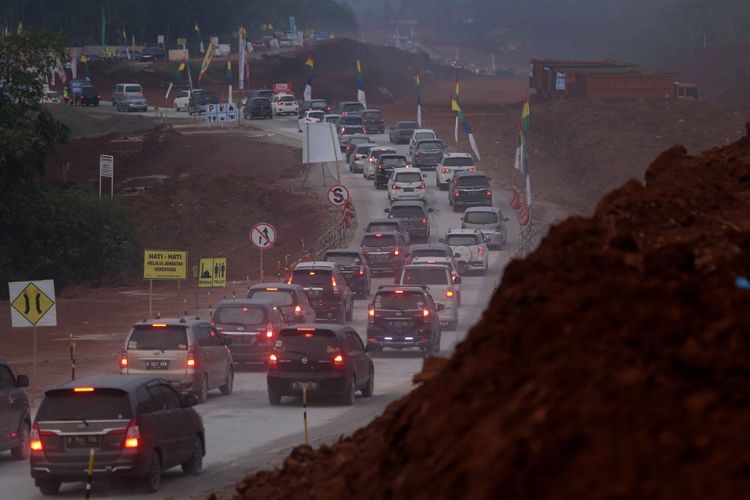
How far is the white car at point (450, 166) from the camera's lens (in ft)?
204

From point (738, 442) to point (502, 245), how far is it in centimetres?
4601

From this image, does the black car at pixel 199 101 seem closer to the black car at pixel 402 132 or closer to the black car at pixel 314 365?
the black car at pixel 402 132

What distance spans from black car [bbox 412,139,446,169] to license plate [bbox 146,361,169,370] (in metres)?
45.7

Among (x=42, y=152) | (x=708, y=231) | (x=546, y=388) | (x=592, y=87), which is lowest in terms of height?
(x=546, y=388)

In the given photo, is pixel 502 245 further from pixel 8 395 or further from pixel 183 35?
pixel 183 35

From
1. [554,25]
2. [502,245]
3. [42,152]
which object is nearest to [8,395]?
[42,152]

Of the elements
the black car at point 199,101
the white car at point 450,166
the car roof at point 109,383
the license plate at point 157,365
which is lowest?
the license plate at point 157,365

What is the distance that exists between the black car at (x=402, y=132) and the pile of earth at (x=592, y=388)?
71255 mm

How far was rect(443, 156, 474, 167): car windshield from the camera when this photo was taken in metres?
62.2

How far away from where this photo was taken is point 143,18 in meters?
151

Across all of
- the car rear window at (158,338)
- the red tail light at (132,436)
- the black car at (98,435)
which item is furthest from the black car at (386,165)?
the red tail light at (132,436)

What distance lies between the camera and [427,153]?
6912cm

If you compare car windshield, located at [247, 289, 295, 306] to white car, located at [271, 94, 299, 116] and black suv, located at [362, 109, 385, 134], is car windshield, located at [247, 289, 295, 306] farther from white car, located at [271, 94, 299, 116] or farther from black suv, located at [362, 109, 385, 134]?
white car, located at [271, 94, 299, 116]

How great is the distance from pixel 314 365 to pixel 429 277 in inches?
476
